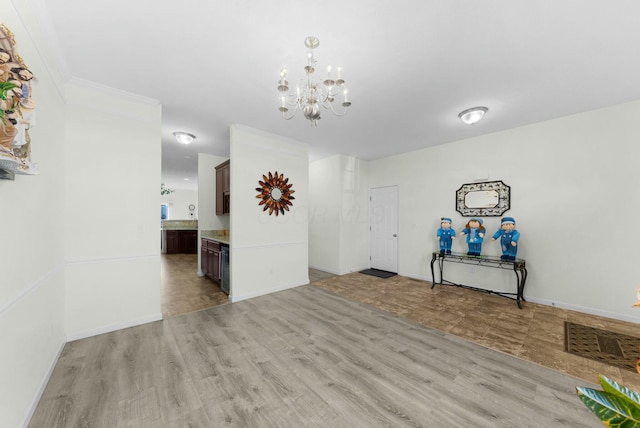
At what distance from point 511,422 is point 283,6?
128 inches

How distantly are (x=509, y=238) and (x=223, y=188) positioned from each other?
518 cm

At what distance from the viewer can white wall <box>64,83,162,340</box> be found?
2.63 m

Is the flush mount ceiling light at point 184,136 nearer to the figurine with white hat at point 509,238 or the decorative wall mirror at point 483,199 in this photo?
the decorative wall mirror at point 483,199

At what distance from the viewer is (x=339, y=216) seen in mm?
5574

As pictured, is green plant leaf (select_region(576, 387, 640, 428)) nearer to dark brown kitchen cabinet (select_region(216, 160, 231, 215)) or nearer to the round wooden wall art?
the round wooden wall art

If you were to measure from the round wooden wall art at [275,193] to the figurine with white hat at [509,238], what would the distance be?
3541 mm

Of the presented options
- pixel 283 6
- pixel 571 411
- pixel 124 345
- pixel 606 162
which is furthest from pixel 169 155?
pixel 606 162

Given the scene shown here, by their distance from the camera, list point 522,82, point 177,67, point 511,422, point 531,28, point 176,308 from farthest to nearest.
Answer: point 176,308
point 522,82
point 177,67
point 531,28
point 511,422

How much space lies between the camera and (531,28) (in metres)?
1.91

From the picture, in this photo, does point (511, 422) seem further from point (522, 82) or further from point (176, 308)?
point (176, 308)

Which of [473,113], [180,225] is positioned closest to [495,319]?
[473,113]

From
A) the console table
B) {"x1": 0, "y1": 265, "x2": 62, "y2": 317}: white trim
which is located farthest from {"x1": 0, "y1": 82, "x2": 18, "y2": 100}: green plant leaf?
the console table

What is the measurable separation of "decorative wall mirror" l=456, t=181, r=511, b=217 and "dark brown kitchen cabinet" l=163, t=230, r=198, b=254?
338 inches

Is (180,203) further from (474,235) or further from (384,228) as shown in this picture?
(474,235)
